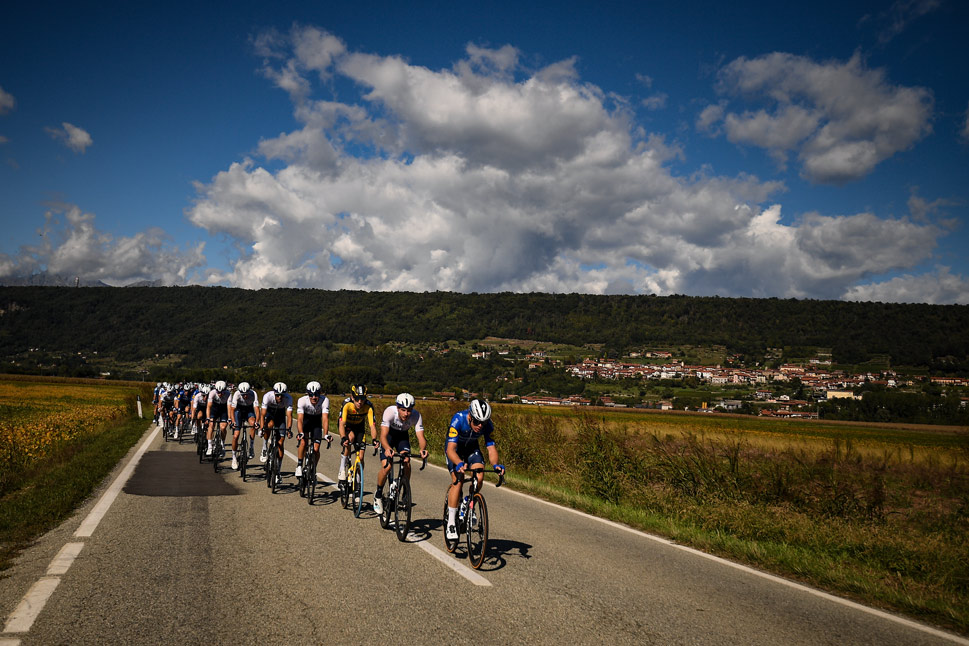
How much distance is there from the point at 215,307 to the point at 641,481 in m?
202

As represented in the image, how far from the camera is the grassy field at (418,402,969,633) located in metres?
6.53

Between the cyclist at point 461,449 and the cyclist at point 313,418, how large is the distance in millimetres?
3871

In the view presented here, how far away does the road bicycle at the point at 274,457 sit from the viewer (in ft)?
35.6

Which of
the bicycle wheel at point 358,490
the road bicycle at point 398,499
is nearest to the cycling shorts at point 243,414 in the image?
the bicycle wheel at point 358,490

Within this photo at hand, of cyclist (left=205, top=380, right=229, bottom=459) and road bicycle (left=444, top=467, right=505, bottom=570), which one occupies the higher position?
cyclist (left=205, top=380, right=229, bottom=459)

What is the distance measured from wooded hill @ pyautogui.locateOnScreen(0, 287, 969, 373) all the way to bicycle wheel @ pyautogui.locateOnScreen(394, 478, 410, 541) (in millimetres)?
136894

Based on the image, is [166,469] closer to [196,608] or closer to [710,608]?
[196,608]

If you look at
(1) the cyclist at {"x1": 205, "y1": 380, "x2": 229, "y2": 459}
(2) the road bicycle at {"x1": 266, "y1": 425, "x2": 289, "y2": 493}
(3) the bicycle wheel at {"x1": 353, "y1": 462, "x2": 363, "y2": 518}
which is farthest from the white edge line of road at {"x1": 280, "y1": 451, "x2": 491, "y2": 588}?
(1) the cyclist at {"x1": 205, "y1": 380, "x2": 229, "y2": 459}

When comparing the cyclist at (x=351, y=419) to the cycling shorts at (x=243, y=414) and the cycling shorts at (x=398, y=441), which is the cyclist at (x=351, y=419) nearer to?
the cycling shorts at (x=398, y=441)

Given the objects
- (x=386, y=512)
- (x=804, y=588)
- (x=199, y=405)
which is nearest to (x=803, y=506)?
(x=804, y=588)

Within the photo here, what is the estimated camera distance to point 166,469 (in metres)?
13.6

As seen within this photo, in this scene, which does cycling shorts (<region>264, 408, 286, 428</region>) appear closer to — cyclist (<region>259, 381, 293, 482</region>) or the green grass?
cyclist (<region>259, 381, 293, 482</region>)

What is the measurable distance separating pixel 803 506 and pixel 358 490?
7.62 meters

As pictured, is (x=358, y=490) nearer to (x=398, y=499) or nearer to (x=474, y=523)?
(x=398, y=499)
